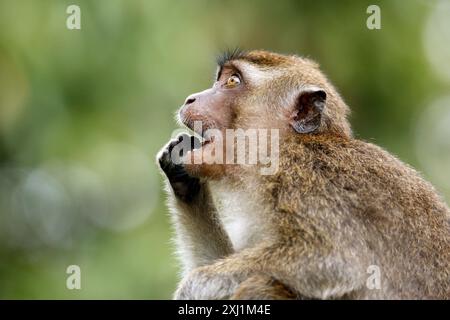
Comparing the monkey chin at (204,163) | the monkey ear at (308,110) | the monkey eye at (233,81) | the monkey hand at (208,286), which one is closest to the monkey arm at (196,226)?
the monkey chin at (204,163)

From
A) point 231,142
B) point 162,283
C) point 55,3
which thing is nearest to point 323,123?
point 231,142

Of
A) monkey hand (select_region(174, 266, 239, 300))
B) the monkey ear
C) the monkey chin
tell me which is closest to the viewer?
monkey hand (select_region(174, 266, 239, 300))

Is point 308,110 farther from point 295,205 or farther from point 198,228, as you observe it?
point 198,228

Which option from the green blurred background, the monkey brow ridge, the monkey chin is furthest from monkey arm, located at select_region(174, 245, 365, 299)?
the green blurred background

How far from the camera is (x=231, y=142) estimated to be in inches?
310

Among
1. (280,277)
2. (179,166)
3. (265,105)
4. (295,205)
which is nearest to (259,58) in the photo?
(265,105)

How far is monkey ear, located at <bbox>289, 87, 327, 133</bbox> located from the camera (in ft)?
26.0

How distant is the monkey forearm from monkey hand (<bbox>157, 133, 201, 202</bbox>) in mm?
86

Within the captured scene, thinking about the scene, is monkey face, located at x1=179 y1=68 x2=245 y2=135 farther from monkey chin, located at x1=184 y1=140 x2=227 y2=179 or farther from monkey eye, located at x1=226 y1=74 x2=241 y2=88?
monkey chin, located at x1=184 y1=140 x2=227 y2=179

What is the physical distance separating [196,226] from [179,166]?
74cm

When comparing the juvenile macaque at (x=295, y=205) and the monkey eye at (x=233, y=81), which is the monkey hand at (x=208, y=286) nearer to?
the juvenile macaque at (x=295, y=205)

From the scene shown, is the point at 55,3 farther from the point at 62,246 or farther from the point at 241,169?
the point at 241,169

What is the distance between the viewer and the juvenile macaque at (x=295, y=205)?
7211 mm

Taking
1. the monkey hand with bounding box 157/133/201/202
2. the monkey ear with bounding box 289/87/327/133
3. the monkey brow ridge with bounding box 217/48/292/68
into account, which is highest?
the monkey brow ridge with bounding box 217/48/292/68
